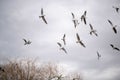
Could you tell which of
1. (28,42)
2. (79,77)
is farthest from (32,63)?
(28,42)

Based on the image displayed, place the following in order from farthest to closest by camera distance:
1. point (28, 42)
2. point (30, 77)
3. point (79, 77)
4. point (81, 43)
→ point (79, 77) < point (30, 77) < point (28, 42) < point (81, 43)

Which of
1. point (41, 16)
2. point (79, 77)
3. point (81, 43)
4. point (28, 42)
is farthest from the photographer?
point (79, 77)

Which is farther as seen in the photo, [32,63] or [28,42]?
[32,63]

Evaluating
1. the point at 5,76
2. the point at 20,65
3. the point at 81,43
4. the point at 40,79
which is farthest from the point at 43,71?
the point at 81,43

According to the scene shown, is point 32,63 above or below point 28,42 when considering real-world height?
above

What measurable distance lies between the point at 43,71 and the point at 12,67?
487cm

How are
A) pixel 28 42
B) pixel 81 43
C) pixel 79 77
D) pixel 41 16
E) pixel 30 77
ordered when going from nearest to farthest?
pixel 41 16 < pixel 81 43 < pixel 28 42 < pixel 30 77 < pixel 79 77

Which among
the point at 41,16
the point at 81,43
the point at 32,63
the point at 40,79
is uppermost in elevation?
the point at 32,63

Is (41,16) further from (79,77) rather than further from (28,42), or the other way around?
(79,77)

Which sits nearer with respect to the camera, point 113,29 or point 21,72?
point 113,29

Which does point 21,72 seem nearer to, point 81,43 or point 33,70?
point 33,70

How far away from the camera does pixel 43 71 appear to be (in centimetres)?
3581

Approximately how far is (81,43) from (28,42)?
Answer: 485cm

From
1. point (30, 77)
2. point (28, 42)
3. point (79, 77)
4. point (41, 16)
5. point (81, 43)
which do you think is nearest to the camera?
point (41, 16)
